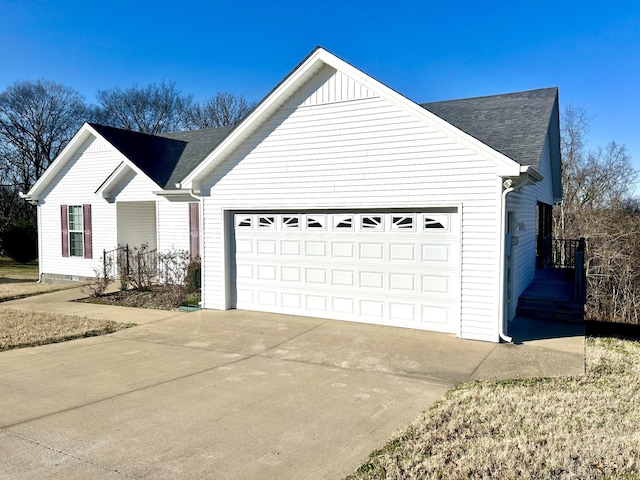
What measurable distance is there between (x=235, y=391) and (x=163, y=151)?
42.7 feet

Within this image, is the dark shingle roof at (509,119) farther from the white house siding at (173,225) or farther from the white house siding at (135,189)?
the white house siding at (135,189)

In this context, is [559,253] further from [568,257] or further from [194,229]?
[194,229]

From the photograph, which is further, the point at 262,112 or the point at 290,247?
the point at 290,247

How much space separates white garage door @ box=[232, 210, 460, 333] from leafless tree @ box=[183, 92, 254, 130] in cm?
3350

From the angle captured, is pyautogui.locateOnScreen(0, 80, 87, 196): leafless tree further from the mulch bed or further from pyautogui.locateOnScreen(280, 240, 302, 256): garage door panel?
pyautogui.locateOnScreen(280, 240, 302, 256): garage door panel

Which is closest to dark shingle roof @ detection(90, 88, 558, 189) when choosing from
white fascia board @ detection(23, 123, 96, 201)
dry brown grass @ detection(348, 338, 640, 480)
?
white fascia board @ detection(23, 123, 96, 201)

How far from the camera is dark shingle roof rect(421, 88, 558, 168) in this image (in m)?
9.12

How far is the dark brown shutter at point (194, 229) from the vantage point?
14.1 m

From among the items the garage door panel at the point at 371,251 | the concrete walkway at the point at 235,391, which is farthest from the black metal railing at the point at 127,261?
the garage door panel at the point at 371,251

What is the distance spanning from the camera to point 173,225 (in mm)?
14844

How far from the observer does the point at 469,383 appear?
6117mm

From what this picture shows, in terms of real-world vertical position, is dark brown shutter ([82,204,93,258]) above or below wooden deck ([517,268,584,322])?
above

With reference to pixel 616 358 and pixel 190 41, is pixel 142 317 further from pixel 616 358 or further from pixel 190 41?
pixel 190 41

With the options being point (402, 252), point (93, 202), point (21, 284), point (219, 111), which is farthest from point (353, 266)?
point (219, 111)
